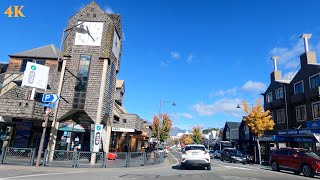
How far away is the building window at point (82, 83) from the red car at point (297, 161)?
16.9m

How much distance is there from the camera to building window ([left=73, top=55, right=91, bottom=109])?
24.6 meters

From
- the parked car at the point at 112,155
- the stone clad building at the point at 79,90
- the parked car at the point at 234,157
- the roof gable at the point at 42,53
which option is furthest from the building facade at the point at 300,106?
the roof gable at the point at 42,53

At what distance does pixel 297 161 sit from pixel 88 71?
18.2m

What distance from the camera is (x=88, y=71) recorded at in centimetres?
2516

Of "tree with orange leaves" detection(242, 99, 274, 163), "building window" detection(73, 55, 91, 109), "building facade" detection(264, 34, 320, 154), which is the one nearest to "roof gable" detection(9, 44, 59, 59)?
"building window" detection(73, 55, 91, 109)

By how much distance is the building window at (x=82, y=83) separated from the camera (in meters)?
24.6

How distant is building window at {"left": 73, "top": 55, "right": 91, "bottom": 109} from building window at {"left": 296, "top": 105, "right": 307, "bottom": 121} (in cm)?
2366

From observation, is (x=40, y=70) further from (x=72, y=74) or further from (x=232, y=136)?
(x=232, y=136)

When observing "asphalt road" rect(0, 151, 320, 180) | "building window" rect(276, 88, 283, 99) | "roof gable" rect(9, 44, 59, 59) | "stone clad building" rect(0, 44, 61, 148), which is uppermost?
"roof gable" rect(9, 44, 59, 59)

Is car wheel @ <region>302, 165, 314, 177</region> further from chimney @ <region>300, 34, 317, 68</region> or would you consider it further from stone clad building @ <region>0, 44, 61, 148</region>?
stone clad building @ <region>0, 44, 61, 148</region>

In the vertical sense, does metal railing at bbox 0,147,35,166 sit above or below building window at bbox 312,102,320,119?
below

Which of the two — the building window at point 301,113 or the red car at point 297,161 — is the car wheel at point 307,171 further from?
the building window at point 301,113

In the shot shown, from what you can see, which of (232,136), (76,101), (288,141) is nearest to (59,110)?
(76,101)

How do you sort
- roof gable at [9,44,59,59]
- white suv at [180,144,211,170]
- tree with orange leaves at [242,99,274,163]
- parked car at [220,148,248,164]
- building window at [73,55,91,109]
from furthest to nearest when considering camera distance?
tree with orange leaves at [242,99,274,163] → parked car at [220,148,248,164] → roof gable at [9,44,59,59] → building window at [73,55,91,109] → white suv at [180,144,211,170]
